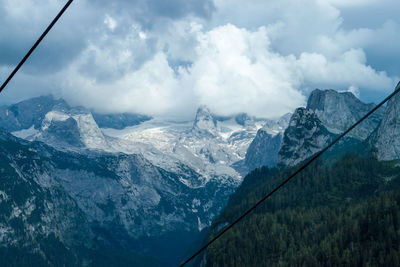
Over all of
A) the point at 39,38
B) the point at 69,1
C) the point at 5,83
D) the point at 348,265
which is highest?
the point at 69,1

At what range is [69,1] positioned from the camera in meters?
16.3

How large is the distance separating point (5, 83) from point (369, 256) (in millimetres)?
203888

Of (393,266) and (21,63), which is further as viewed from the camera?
(393,266)

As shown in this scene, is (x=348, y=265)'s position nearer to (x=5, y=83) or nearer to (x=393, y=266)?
(x=393, y=266)

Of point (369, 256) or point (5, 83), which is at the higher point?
point (5, 83)

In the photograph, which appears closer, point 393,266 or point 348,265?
point 393,266

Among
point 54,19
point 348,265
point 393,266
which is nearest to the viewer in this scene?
point 54,19

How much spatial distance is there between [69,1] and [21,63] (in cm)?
312

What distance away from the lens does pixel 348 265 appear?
199 meters

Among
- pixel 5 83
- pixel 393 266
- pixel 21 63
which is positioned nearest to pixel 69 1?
pixel 21 63

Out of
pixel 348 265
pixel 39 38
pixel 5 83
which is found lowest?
pixel 348 265

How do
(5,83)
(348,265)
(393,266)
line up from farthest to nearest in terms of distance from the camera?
(348,265)
(393,266)
(5,83)

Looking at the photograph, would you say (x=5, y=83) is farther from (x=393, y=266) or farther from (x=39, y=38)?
(x=393, y=266)

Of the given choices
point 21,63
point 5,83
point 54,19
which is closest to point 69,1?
point 54,19
